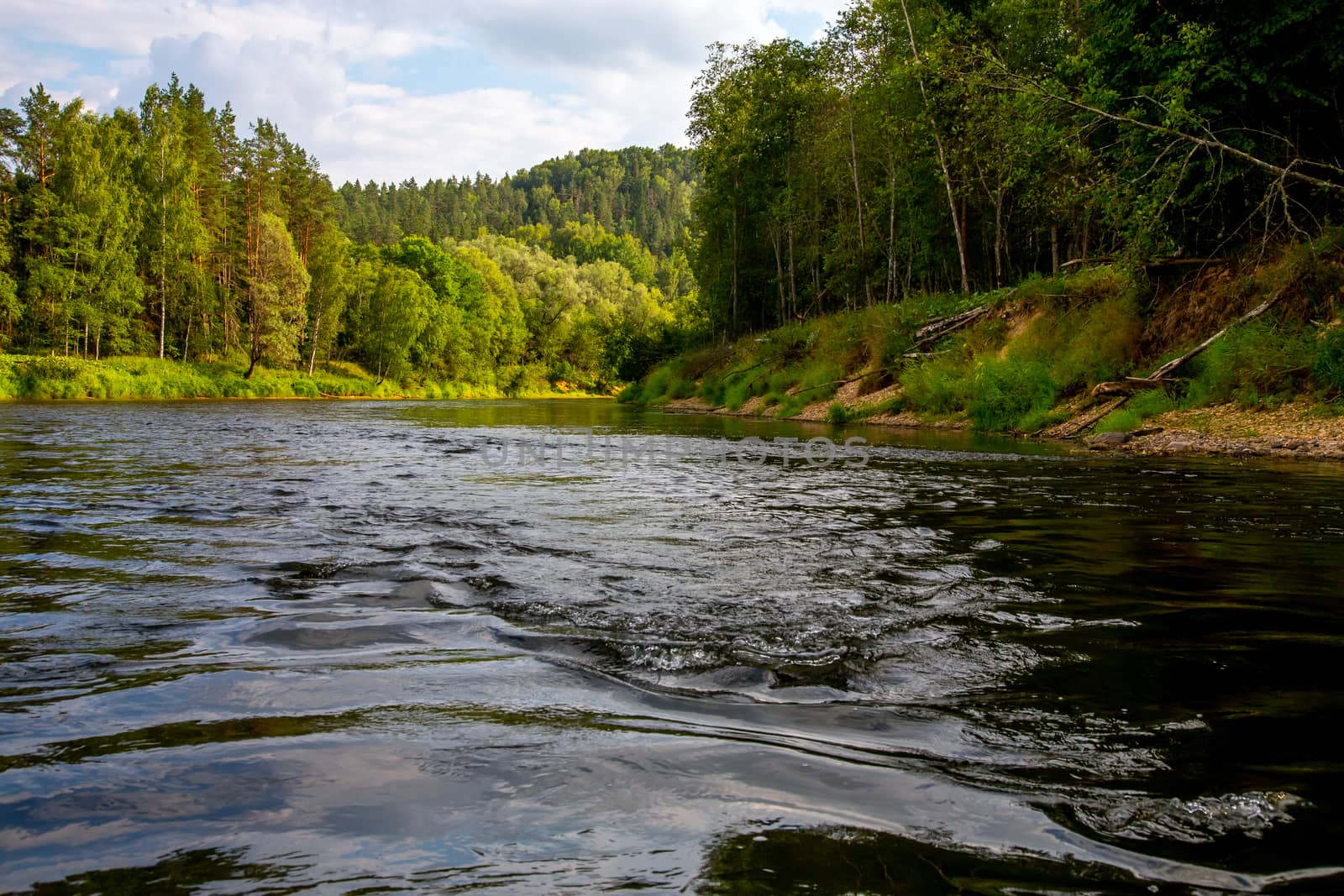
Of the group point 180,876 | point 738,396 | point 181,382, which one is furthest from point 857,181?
point 181,382

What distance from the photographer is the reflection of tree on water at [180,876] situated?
1.75 meters

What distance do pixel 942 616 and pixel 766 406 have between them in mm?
27472

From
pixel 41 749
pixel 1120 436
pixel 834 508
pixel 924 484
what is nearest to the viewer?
pixel 41 749

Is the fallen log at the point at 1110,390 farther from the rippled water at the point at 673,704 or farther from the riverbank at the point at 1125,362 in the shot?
the rippled water at the point at 673,704

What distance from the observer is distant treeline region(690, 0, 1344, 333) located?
50.7ft

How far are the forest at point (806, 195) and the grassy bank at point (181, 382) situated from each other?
2691 mm

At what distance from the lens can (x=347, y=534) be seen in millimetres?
6711

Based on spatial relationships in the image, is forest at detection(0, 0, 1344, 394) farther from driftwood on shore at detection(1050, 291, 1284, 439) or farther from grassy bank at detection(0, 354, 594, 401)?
grassy bank at detection(0, 354, 594, 401)

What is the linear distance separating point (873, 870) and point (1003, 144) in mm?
26210

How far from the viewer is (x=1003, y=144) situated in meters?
24.2

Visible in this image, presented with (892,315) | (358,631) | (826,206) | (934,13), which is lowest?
(358,631)

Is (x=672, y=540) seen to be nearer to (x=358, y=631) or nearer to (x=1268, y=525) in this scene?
(x=358, y=631)

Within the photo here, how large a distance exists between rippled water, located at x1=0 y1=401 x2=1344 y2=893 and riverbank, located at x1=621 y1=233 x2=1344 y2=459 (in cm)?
715

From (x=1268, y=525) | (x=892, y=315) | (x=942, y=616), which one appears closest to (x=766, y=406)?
(x=892, y=315)
